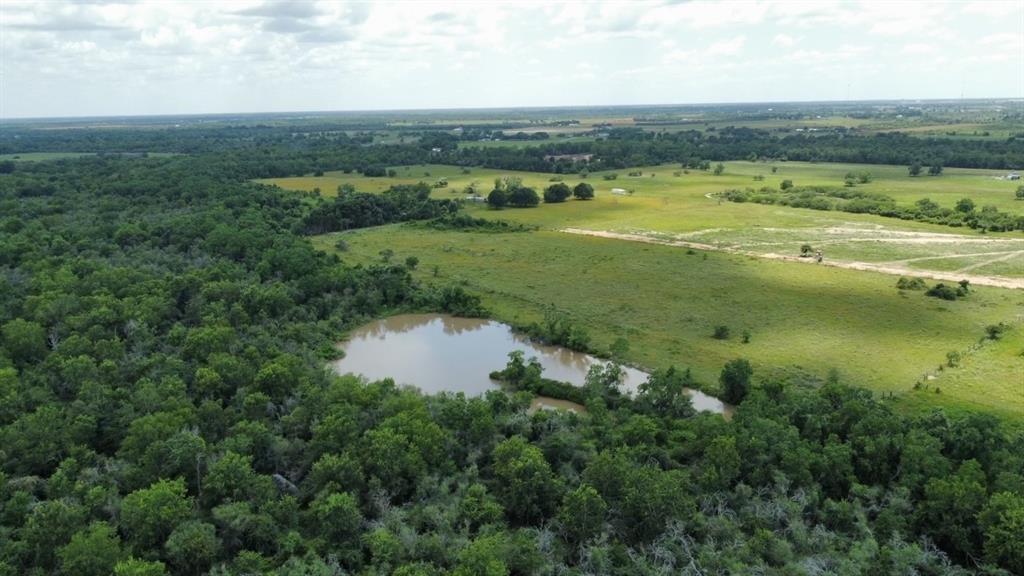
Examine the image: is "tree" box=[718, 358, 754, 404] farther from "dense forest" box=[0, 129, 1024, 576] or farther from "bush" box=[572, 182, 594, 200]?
"bush" box=[572, 182, 594, 200]

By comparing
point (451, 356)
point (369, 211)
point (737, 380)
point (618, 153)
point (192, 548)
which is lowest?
point (451, 356)

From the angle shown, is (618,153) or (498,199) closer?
(498,199)

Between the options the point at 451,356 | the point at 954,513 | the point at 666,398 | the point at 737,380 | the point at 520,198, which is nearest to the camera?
the point at 954,513

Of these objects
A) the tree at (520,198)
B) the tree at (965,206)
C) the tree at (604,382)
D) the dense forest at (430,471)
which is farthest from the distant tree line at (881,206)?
the tree at (604,382)

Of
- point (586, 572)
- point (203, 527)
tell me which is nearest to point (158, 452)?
point (203, 527)

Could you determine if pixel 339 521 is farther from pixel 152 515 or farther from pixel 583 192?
pixel 583 192

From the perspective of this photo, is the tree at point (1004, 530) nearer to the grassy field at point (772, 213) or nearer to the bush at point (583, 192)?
the grassy field at point (772, 213)

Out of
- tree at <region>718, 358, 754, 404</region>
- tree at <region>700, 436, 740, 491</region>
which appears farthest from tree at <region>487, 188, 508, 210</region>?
tree at <region>700, 436, 740, 491</region>

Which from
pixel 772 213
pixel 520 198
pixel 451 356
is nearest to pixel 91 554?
pixel 451 356
